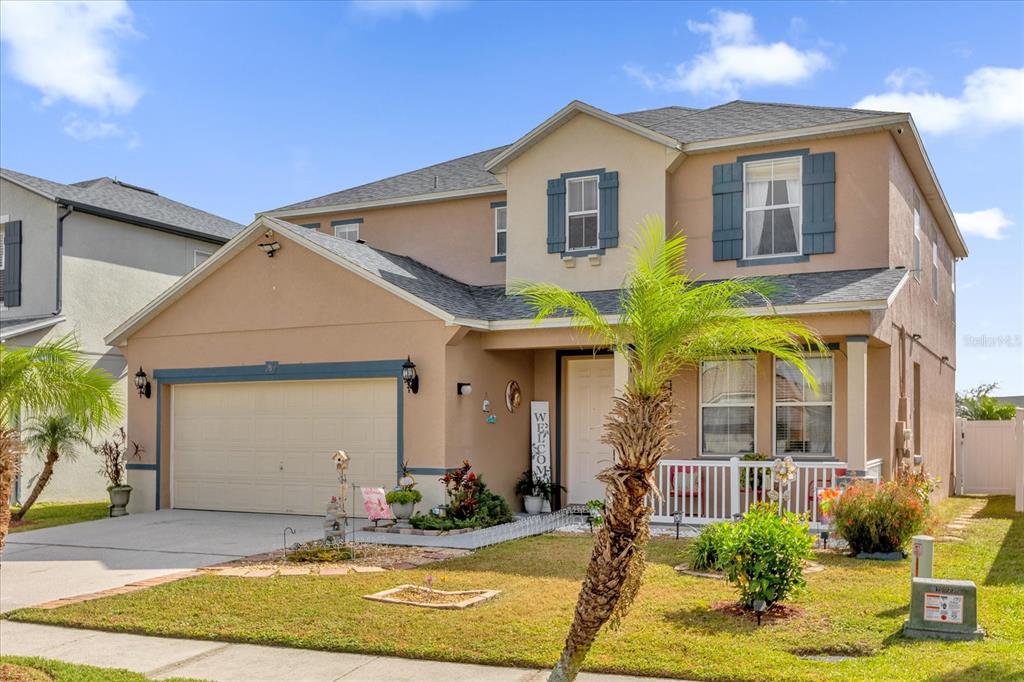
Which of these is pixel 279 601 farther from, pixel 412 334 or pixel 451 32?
pixel 451 32

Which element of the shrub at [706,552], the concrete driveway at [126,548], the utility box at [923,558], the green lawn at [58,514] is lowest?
the green lawn at [58,514]

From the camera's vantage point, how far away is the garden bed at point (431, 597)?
802cm

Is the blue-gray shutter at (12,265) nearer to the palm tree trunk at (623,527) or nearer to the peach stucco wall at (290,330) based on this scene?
the peach stucco wall at (290,330)

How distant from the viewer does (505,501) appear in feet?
45.4

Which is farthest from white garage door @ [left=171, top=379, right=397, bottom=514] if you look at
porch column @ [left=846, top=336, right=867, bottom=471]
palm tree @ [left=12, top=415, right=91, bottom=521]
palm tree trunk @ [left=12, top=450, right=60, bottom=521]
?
porch column @ [left=846, top=336, right=867, bottom=471]

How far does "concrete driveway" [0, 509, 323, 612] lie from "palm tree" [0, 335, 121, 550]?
1.92m

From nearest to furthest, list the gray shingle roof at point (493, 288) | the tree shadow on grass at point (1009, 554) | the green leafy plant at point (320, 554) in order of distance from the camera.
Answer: the tree shadow on grass at point (1009, 554) → the green leafy plant at point (320, 554) → the gray shingle roof at point (493, 288)

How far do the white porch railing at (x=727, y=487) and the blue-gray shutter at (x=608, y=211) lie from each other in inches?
148

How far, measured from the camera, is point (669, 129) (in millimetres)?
15242

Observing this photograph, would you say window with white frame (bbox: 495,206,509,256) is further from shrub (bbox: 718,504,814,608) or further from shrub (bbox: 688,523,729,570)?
shrub (bbox: 718,504,814,608)

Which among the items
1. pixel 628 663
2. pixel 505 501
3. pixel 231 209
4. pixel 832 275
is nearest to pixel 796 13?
pixel 832 275

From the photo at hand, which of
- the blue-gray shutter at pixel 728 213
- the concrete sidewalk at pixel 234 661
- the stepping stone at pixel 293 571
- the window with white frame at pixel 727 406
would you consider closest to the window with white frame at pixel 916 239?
the blue-gray shutter at pixel 728 213

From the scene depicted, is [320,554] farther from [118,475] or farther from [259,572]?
[118,475]

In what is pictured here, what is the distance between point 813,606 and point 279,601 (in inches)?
190
